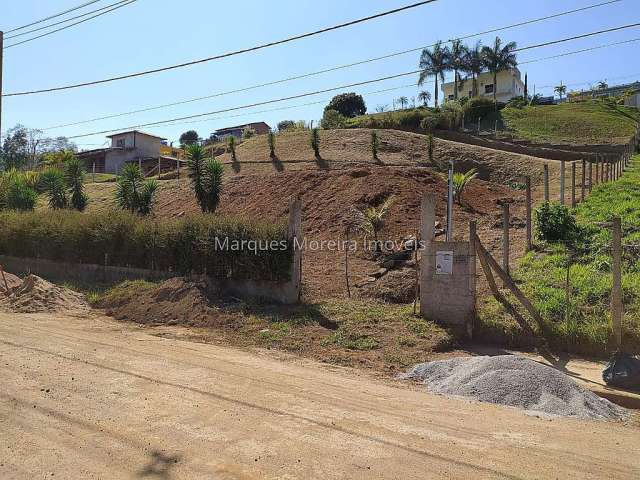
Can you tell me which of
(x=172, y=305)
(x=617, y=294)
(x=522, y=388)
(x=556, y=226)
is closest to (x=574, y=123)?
(x=556, y=226)

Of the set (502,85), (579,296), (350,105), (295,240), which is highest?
(502,85)

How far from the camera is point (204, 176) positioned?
70.3 ft

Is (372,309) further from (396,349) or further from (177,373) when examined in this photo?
(177,373)

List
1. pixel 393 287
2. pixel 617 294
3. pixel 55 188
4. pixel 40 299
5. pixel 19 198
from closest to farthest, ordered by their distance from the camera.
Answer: pixel 617 294, pixel 393 287, pixel 40 299, pixel 19 198, pixel 55 188

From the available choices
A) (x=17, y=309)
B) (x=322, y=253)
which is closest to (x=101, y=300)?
(x=17, y=309)

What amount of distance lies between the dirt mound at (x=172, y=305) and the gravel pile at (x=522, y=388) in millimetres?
5545

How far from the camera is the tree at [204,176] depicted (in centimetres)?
2120

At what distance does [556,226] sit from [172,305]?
366 inches

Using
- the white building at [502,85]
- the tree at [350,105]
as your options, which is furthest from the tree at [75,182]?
the white building at [502,85]

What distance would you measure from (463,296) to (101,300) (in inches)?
368

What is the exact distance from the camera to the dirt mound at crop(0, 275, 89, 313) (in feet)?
44.2

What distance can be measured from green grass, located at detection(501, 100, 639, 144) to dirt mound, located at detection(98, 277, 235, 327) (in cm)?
3564

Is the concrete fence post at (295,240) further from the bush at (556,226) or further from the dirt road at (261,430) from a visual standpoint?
the bush at (556,226)

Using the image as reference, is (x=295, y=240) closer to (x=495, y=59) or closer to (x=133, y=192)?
(x=133, y=192)
